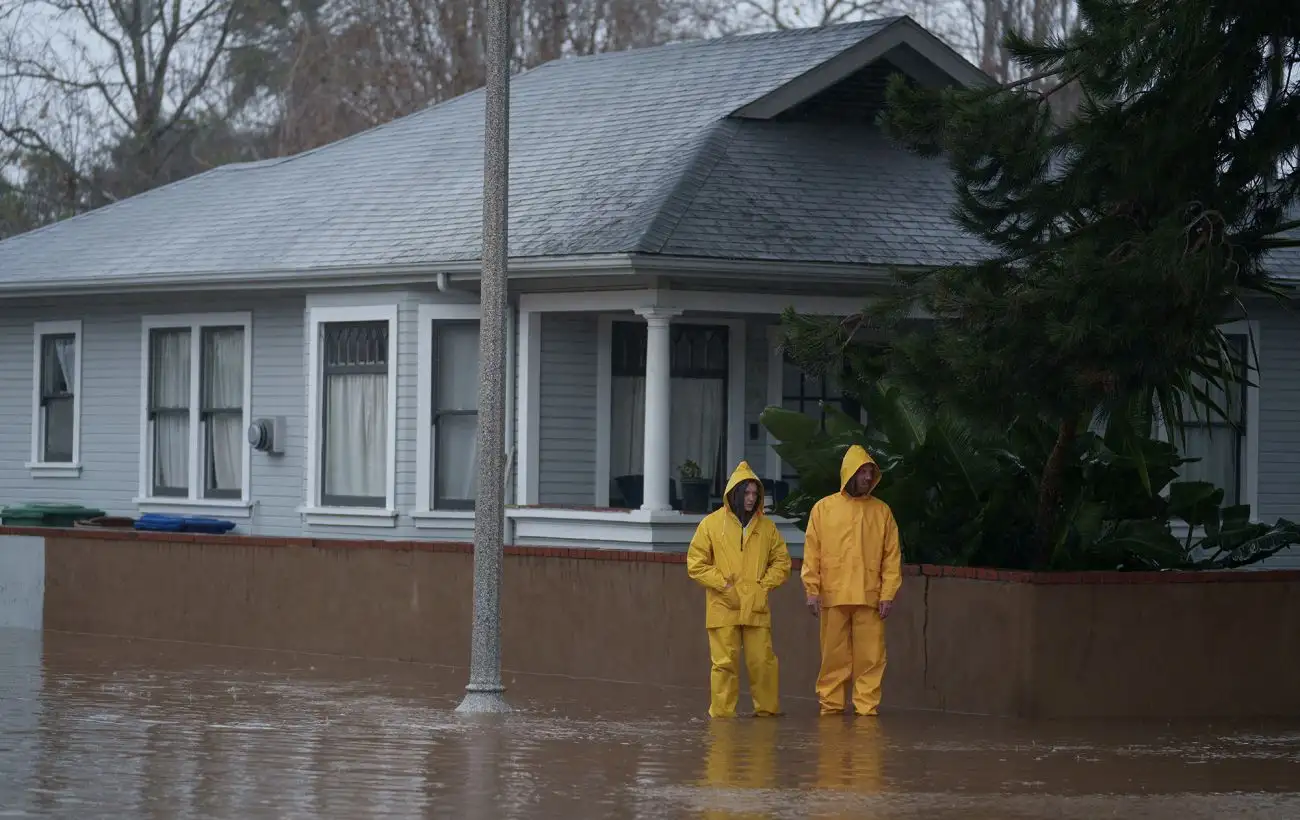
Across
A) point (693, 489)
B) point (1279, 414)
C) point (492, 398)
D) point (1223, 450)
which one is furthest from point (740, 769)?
point (1279, 414)

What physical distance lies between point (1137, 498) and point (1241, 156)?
3952mm

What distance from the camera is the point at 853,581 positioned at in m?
14.9

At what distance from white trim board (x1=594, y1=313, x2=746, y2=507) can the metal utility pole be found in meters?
6.04

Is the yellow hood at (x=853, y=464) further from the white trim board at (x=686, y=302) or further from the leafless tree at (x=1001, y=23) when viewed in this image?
the leafless tree at (x=1001, y=23)

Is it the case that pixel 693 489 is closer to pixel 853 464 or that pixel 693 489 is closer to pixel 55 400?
pixel 853 464

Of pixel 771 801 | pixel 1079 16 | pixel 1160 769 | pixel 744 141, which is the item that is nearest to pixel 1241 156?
pixel 1079 16

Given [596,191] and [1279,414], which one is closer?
[596,191]

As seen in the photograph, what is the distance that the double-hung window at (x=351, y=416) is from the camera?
22.0m

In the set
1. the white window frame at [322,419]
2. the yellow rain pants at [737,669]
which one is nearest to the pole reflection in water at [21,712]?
the white window frame at [322,419]

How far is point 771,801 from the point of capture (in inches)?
435

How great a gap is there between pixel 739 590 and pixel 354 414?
8.17 metres

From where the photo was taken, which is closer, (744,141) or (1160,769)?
(1160,769)

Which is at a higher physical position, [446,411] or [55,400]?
[55,400]

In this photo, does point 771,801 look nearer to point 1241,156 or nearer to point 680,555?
point 1241,156
